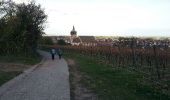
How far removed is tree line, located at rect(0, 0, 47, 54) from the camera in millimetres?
46025

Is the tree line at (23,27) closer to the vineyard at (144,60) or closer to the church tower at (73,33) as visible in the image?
the vineyard at (144,60)

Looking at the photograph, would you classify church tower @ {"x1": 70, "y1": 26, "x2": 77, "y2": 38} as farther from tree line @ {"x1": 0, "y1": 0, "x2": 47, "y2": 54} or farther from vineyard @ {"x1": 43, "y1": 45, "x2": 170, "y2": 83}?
tree line @ {"x1": 0, "y1": 0, "x2": 47, "y2": 54}

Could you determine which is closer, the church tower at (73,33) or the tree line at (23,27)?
the tree line at (23,27)

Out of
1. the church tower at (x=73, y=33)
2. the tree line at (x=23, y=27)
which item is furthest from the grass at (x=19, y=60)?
the church tower at (x=73, y=33)

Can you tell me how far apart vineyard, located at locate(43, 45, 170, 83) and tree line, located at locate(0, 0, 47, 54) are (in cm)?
1133

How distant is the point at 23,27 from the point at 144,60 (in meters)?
21.6

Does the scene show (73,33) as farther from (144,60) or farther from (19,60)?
(144,60)

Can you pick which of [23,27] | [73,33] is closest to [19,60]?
[23,27]

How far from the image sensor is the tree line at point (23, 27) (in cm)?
4603

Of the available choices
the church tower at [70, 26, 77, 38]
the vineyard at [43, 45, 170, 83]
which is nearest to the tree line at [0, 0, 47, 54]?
the vineyard at [43, 45, 170, 83]

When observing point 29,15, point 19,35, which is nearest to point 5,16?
point 19,35

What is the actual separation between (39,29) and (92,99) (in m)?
52.3

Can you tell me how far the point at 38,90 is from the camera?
59.9 ft

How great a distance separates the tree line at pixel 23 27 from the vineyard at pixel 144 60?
A: 37.2 feet
